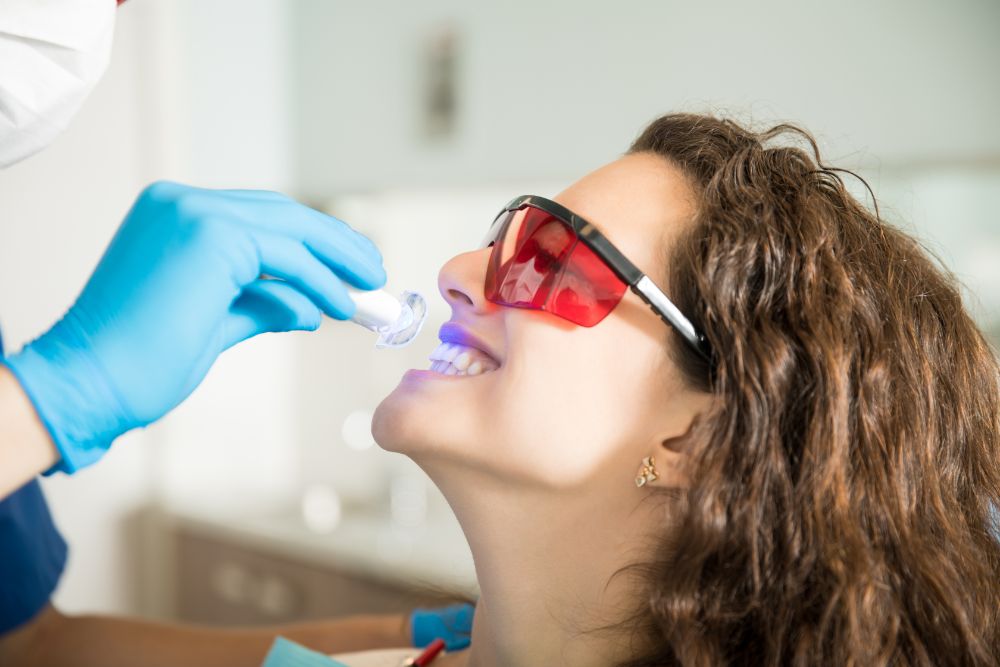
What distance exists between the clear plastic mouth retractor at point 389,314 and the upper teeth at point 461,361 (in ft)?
0.17

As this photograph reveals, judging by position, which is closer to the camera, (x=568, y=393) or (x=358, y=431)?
(x=568, y=393)

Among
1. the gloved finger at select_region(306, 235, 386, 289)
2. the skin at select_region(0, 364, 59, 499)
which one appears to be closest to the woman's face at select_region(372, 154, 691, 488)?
the gloved finger at select_region(306, 235, 386, 289)

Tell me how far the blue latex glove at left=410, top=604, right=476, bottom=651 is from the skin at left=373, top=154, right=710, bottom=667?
33 centimetres

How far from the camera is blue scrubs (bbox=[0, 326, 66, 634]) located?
1.38 meters

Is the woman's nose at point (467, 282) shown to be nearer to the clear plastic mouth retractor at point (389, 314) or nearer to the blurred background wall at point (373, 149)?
the clear plastic mouth retractor at point (389, 314)

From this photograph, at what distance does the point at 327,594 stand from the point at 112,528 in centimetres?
107

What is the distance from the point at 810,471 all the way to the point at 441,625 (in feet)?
2.52

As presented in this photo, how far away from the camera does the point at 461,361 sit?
1121 millimetres

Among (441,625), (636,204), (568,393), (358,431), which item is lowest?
(358,431)

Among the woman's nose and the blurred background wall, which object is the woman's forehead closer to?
the woman's nose

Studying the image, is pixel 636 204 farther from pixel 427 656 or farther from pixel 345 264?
pixel 427 656

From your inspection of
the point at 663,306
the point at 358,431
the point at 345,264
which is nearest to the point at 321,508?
the point at 358,431

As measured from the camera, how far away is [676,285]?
3.44ft

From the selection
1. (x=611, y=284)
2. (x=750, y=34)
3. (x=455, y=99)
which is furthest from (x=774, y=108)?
(x=611, y=284)
